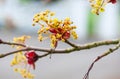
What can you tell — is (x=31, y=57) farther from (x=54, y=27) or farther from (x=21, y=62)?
(x=54, y=27)

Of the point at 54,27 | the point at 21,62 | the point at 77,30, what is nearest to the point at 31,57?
the point at 21,62

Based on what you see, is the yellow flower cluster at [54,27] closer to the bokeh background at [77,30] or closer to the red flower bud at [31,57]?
the red flower bud at [31,57]

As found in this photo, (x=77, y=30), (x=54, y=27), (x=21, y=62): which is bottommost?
(x=77, y=30)

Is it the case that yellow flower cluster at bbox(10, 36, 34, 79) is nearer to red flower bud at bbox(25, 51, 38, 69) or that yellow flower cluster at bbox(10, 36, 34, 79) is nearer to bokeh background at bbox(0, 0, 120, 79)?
red flower bud at bbox(25, 51, 38, 69)

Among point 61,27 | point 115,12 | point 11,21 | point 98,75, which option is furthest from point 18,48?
point 11,21

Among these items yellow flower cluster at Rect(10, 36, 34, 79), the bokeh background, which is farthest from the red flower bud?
A: the bokeh background
